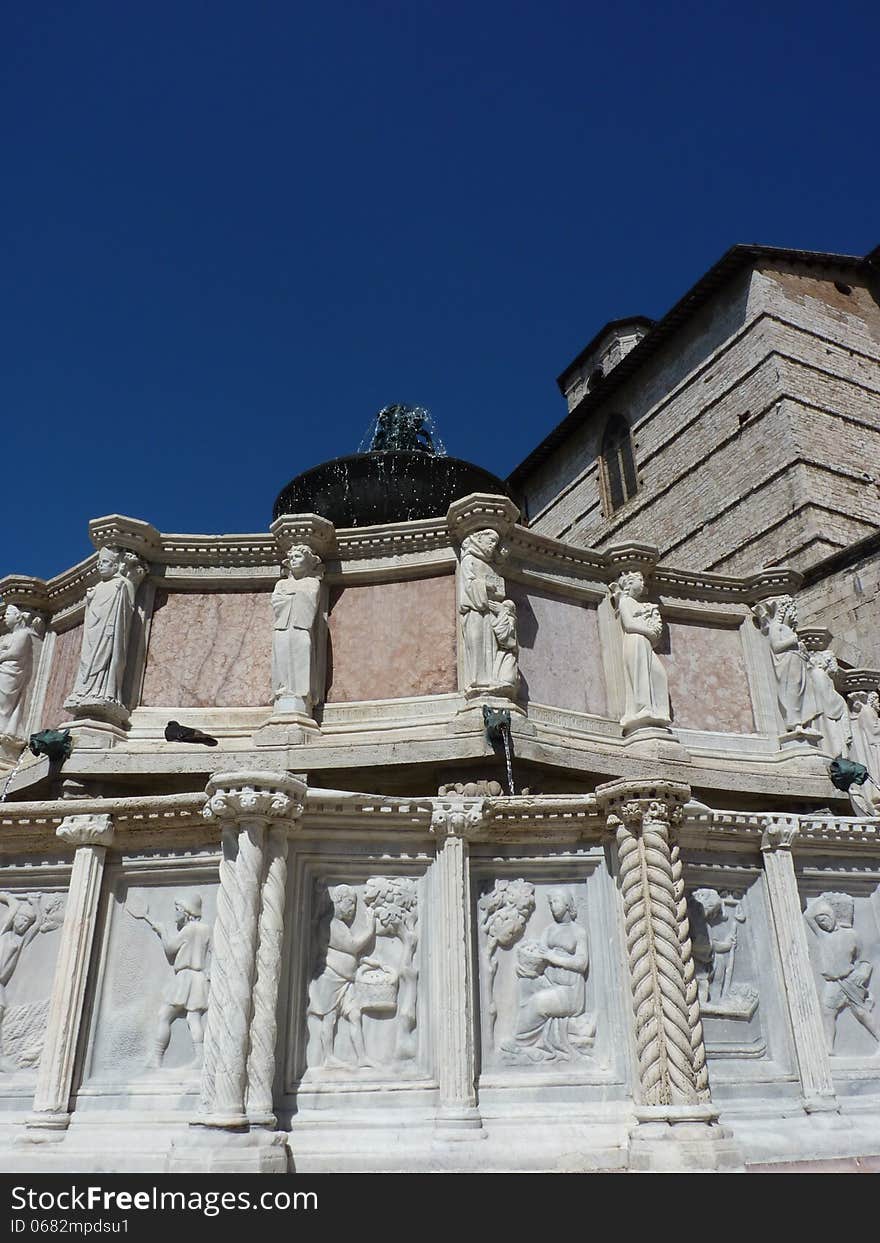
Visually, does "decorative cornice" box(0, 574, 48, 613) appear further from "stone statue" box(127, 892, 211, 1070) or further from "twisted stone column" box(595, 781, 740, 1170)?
"twisted stone column" box(595, 781, 740, 1170)

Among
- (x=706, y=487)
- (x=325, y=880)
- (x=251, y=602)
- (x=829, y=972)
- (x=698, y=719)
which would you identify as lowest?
(x=829, y=972)

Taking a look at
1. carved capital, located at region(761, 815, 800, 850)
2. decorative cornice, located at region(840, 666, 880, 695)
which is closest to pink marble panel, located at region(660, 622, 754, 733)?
decorative cornice, located at region(840, 666, 880, 695)

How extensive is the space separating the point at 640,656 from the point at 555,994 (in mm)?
4324

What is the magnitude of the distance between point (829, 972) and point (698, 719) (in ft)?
12.4

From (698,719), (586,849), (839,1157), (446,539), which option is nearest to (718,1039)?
(839,1157)

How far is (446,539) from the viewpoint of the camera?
867cm

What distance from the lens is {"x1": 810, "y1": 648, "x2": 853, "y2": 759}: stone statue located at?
33.2 ft

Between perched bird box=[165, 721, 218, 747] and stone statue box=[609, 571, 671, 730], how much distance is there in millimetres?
3670

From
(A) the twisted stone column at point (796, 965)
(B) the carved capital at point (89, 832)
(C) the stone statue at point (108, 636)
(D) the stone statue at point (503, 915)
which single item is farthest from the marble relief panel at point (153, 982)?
(A) the twisted stone column at point (796, 965)

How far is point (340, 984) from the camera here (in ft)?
16.0

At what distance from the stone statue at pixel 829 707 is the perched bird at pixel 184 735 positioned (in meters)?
6.09

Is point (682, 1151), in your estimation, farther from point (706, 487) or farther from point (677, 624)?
point (706, 487)

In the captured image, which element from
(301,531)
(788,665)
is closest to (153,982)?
Result: (301,531)

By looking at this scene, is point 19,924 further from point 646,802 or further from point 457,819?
point 646,802
